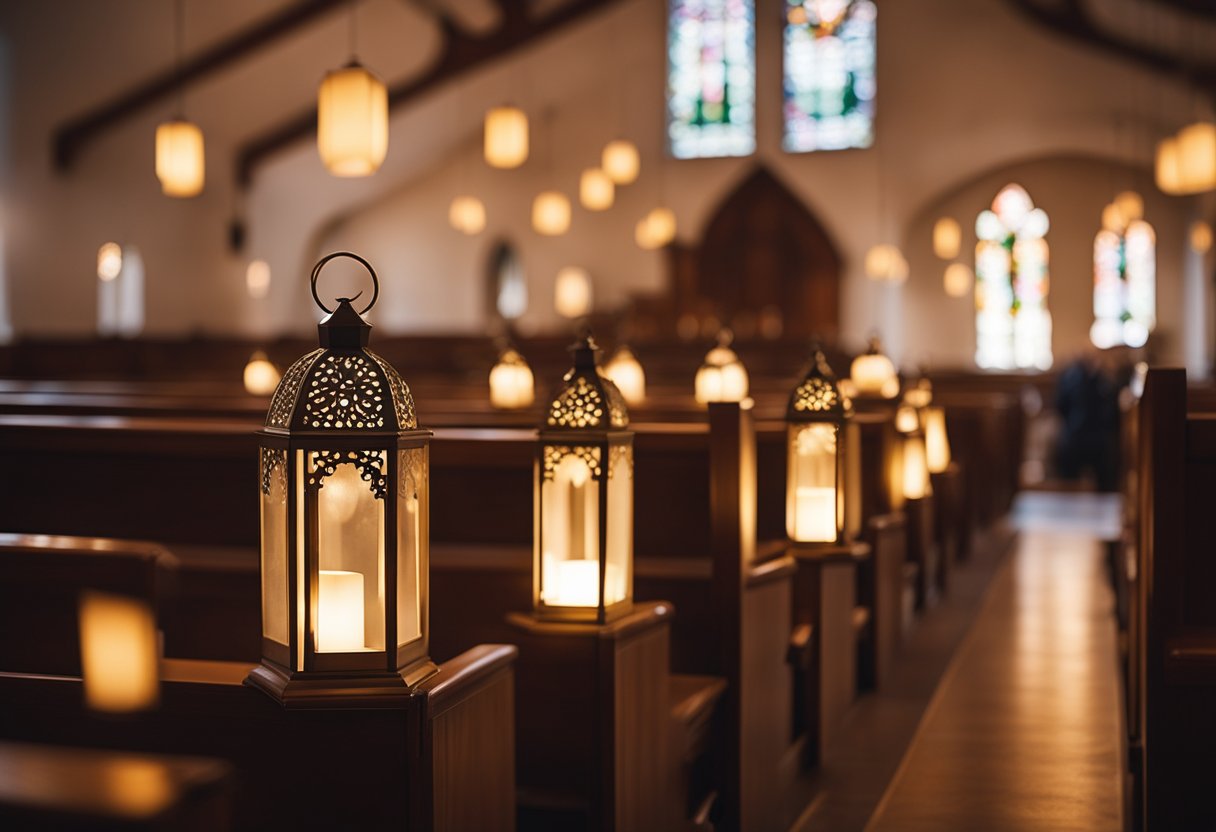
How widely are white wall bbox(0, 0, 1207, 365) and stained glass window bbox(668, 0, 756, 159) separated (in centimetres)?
21

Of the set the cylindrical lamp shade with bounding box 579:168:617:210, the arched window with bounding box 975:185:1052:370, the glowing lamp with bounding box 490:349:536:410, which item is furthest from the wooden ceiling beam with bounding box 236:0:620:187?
the glowing lamp with bounding box 490:349:536:410

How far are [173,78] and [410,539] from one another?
1183 cm

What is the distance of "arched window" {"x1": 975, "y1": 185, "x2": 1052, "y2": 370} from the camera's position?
56.0 ft

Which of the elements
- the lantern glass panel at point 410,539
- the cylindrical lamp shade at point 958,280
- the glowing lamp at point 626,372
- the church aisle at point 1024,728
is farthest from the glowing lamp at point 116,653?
the cylindrical lamp shade at point 958,280

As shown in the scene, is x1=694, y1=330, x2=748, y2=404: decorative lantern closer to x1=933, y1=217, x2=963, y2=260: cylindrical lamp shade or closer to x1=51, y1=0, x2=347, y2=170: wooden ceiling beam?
x1=51, y1=0, x2=347, y2=170: wooden ceiling beam

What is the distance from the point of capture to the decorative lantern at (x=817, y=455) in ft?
11.9

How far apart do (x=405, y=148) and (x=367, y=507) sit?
1574 centimetres

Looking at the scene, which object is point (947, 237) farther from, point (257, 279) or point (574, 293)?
point (257, 279)

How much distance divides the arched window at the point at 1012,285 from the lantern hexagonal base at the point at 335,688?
16365mm

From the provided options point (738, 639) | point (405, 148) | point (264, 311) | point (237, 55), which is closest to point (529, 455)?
point (738, 639)

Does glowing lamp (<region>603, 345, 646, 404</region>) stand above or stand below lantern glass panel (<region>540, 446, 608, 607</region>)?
above

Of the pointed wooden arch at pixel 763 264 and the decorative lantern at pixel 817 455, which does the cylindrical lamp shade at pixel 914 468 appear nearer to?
the decorative lantern at pixel 817 455

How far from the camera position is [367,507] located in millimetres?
1869

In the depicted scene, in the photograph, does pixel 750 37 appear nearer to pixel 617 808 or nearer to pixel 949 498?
pixel 949 498
